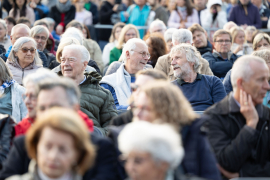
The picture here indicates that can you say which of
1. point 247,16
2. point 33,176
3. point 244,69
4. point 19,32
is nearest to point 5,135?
point 33,176

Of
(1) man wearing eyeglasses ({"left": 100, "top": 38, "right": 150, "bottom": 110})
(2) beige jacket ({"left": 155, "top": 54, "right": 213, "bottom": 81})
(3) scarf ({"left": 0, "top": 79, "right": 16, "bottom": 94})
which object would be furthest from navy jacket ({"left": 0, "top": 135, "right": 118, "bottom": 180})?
(2) beige jacket ({"left": 155, "top": 54, "right": 213, "bottom": 81})

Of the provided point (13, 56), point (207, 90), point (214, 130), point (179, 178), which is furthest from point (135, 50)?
point (179, 178)

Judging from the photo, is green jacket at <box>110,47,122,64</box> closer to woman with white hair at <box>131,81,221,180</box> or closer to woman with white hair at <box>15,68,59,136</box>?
woman with white hair at <box>15,68,59,136</box>

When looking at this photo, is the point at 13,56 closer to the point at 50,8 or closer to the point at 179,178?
the point at 179,178

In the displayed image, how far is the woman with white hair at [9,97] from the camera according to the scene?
220 inches

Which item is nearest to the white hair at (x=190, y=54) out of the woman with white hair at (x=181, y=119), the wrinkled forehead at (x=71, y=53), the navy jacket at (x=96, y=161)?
the wrinkled forehead at (x=71, y=53)

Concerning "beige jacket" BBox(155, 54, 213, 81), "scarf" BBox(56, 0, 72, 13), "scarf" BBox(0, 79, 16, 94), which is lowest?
"beige jacket" BBox(155, 54, 213, 81)

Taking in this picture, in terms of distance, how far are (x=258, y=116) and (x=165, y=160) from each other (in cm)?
158

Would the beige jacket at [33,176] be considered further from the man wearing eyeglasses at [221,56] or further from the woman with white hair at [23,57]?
the man wearing eyeglasses at [221,56]

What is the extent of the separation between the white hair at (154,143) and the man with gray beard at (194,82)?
341cm

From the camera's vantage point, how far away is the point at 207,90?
20.8 feet

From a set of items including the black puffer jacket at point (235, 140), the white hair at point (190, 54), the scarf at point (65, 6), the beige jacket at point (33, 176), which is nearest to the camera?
the beige jacket at point (33, 176)

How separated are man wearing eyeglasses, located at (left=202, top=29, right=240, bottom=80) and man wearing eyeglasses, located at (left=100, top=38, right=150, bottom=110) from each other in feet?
6.40

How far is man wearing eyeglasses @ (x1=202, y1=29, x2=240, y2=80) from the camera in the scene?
8.55 metres
